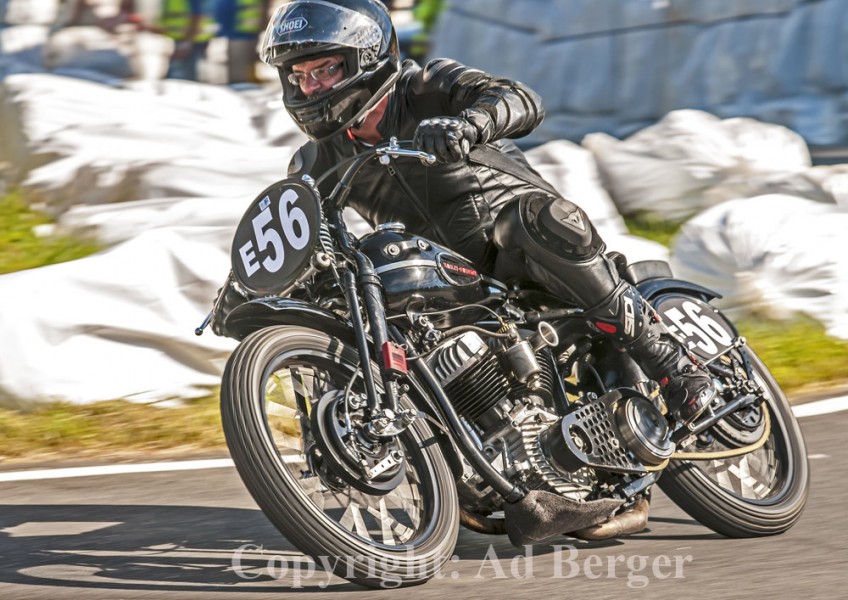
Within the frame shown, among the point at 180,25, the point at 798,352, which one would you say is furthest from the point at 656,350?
the point at 180,25

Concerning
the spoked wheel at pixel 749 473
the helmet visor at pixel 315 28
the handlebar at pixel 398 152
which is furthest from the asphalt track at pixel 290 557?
the helmet visor at pixel 315 28

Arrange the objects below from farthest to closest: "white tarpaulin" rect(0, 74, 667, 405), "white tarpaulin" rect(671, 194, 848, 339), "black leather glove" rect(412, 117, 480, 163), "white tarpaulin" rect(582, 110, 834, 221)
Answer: "white tarpaulin" rect(582, 110, 834, 221) → "white tarpaulin" rect(671, 194, 848, 339) → "white tarpaulin" rect(0, 74, 667, 405) → "black leather glove" rect(412, 117, 480, 163)

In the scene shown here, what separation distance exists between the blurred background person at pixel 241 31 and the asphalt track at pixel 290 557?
24.6ft

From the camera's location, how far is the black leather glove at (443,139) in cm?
384

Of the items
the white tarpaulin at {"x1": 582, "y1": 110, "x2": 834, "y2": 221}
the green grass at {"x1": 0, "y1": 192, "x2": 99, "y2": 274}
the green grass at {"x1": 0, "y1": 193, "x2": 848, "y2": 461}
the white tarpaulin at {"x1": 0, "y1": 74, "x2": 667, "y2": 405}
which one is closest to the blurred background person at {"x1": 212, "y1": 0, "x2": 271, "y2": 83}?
the white tarpaulin at {"x1": 0, "y1": 74, "x2": 667, "y2": 405}

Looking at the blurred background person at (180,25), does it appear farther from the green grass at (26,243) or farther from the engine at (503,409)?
the engine at (503,409)

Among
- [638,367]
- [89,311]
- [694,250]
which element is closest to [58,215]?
[89,311]

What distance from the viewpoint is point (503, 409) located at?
419 centimetres

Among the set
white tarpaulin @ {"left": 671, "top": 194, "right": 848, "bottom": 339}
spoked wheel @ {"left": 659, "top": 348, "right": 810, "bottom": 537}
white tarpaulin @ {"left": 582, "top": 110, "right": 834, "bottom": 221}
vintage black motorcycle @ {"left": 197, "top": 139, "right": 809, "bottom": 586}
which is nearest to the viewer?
vintage black motorcycle @ {"left": 197, "top": 139, "right": 809, "bottom": 586}

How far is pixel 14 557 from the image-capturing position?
4336 mm

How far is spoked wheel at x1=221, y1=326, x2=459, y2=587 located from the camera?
3.59 m

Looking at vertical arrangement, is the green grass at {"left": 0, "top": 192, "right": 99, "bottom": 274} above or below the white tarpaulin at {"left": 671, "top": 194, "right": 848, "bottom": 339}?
below

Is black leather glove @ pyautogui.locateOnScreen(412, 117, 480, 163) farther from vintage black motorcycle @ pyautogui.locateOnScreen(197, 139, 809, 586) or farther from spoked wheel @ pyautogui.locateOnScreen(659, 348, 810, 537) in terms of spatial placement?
spoked wheel @ pyautogui.locateOnScreen(659, 348, 810, 537)

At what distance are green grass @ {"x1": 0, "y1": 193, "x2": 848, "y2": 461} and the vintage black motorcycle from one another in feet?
7.29
